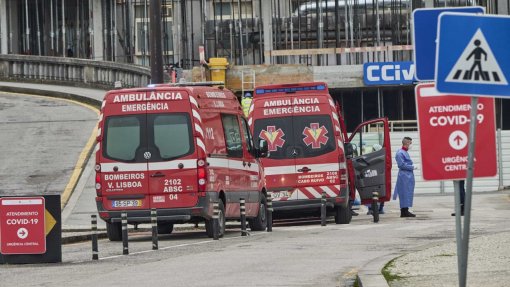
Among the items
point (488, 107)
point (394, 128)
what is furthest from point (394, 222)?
point (394, 128)

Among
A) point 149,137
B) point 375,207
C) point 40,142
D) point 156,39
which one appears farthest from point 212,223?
point 40,142

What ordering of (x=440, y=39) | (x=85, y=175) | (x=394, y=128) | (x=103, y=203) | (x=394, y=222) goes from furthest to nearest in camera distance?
(x=394, y=128) → (x=85, y=175) → (x=394, y=222) → (x=103, y=203) → (x=440, y=39)

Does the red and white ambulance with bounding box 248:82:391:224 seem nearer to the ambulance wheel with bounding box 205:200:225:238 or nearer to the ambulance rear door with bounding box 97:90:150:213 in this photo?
the ambulance wheel with bounding box 205:200:225:238

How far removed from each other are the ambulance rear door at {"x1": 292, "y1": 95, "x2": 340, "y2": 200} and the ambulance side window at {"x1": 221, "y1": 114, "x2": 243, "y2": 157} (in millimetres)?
3295

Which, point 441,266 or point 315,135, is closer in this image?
point 441,266

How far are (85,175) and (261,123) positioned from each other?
256 inches

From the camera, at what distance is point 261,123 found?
27406 mm

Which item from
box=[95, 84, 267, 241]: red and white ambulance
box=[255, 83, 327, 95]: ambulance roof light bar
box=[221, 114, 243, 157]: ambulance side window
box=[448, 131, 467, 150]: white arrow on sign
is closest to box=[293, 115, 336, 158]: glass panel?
box=[255, 83, 327, 95]: ambulance roof light bar

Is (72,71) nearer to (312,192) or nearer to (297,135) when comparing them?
(297,135)

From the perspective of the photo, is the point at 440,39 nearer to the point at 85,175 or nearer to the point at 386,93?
the point at 85,175

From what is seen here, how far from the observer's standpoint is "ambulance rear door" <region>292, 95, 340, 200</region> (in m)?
26.9

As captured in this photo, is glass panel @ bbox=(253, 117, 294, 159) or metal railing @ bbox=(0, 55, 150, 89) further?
metal railing @ bbox=(0, 55, 150, 89)

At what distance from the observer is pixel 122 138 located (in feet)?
73.0

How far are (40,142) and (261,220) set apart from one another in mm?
12667
